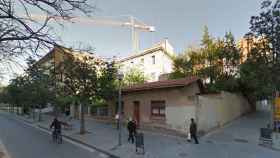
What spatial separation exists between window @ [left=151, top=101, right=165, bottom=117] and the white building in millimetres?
20680

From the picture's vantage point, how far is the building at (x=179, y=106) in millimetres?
17266

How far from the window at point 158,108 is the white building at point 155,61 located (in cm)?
2068

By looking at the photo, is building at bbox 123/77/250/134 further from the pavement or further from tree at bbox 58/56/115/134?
tree at bbox 58/56/115/134

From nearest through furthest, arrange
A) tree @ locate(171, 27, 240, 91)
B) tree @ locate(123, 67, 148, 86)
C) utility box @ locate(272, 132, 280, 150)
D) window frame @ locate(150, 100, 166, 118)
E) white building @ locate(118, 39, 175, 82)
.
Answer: utility box @ locate(272, 132, 280, 150) → window frame @ locate(150, 100, 166, 118) → tree @ locate(171, 27, 240, 91) → tree @ locate(123, 67, 148, 86) → white building @ locate(118, 39, 175, 82)

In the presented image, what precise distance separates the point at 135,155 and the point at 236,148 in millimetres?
4906

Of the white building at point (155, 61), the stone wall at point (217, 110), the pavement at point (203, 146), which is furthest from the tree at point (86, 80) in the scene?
the white building at point (155, 61)

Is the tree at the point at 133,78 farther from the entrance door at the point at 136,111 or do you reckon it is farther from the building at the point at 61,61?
the entrance door at the point at 136,111

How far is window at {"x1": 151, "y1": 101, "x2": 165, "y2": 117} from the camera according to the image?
19500 millimetres

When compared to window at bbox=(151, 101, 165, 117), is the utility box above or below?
below

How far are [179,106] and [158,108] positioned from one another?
239 centimetres

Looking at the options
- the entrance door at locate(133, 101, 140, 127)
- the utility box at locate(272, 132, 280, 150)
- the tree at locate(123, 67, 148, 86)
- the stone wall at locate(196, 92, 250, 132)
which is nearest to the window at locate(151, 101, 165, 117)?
the entrance door at locate(133, 101, 140, 127)

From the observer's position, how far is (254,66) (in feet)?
54.9

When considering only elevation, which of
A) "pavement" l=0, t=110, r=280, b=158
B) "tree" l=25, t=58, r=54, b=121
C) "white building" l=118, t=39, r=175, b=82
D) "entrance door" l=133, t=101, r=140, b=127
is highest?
"white building" l=118, t=39, r=175, b=82

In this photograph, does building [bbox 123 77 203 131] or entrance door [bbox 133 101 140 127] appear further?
entrance door [bbox 133 101 140 127]
